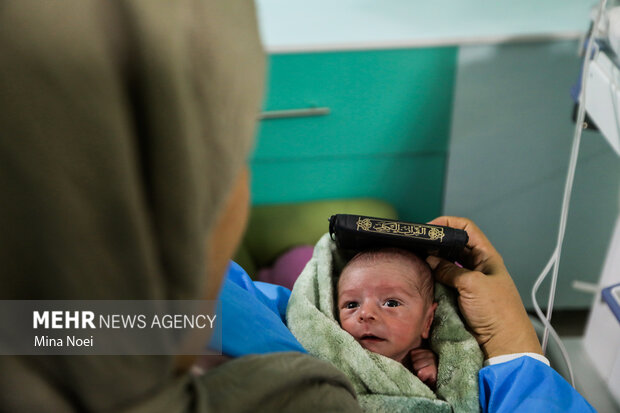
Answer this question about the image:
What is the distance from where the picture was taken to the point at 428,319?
3.40 feet

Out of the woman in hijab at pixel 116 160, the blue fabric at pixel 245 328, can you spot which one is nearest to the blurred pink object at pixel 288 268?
the blue fabric at pixel 245 328

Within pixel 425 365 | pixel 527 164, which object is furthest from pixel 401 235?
pixel 527 164

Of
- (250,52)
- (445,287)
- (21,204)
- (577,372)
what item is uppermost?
(250,52)

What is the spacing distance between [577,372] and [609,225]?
0.49 metres

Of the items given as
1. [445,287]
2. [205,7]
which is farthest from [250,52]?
[445,287]

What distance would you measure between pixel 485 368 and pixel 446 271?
0.19m

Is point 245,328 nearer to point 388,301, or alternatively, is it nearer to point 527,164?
point 388,301

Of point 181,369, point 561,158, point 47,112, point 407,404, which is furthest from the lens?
point 561,158

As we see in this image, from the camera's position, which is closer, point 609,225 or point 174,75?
point 174,75

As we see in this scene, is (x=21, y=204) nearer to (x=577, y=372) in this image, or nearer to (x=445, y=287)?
(x=445, y=287)

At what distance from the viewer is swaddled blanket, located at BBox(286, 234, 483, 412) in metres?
0.88

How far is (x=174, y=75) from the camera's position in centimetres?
31

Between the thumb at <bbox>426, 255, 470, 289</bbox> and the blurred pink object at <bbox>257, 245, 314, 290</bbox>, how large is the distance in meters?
0.51

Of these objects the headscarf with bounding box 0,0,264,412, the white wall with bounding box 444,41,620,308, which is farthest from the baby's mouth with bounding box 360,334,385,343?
the white wall with bounding box 444,41,620,308
